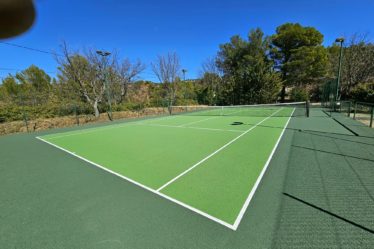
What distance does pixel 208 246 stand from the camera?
2.53 metres

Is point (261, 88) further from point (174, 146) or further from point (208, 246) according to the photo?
point (208, 246)

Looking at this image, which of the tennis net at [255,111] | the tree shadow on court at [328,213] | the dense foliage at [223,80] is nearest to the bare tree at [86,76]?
the dense foliage at [223,80]

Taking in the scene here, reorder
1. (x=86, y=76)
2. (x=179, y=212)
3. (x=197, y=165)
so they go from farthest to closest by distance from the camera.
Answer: (x=86, y=76)
(x=197, y=165)
(x=179, y=212)

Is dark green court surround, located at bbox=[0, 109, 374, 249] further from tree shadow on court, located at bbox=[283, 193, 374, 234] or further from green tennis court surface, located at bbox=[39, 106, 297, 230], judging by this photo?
green tennis court surface, located at bbox=[39, 106, 297, 230]

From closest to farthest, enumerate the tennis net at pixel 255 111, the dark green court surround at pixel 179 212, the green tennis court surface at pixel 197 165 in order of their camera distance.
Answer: the dark green court surround at pixel 179 212 → the green tennis court surface at pixel 197 165 → the tennis net at pixel 255 111

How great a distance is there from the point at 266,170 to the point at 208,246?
2792mm

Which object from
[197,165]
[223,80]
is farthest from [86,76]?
[223,80]

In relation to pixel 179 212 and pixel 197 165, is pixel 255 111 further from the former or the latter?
pixel 179 212

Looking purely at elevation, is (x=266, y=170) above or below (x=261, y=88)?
below

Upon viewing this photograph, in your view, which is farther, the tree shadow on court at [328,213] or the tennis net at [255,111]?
the tennis net at [255,111]

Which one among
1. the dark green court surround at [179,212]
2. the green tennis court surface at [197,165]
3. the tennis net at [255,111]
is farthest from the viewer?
the tennis net at [255,111]

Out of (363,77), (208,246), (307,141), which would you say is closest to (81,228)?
(208,246)

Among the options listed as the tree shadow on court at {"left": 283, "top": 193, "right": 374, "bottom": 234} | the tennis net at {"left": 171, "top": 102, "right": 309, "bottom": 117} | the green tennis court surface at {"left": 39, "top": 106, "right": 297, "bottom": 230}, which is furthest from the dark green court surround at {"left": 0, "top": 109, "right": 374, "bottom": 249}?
the tennis net at {"left": 171, "top": 102, "right": 309, "bottom": 117}

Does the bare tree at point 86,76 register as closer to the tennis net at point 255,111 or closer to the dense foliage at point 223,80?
the dense foliage at point 223,80
